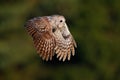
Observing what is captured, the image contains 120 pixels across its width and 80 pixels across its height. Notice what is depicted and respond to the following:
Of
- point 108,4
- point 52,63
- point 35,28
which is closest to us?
point 35,28

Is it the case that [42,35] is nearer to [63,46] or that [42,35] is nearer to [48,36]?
[48,36]

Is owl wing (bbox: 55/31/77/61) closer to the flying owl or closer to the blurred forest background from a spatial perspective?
the flying owl

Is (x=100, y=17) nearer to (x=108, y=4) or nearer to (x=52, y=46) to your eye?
(x=108, y=4)

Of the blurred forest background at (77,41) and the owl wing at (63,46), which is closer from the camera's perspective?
the owl wing at (63,46)

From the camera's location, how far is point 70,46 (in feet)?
14.9

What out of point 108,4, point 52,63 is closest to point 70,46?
point 52,63

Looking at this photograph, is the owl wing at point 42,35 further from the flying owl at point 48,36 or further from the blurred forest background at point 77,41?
the blurred forest background at point 77,41

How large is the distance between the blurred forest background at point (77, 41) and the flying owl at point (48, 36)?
14.3 m

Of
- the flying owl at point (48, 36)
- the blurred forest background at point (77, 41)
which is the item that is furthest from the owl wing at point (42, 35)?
the blurred forest background at point (77, 41)

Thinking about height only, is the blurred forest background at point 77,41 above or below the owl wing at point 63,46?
below

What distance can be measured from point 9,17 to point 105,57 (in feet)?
9.40

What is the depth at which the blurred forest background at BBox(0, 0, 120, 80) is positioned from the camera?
19.5 m

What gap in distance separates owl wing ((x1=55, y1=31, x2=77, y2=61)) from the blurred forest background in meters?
14.2

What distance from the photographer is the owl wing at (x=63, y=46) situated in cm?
441
